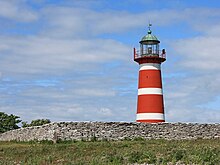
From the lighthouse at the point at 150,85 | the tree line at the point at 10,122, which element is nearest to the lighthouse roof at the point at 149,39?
the lighthouse at the point at 150,85

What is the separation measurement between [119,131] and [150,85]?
5.69 m

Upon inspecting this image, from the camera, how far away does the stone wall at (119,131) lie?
27.8m

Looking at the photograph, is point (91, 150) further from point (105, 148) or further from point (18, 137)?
point (18, 137)

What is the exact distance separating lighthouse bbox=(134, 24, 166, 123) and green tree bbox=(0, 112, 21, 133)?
19.2 m

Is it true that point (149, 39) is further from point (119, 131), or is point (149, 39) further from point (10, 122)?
point (10, 122)

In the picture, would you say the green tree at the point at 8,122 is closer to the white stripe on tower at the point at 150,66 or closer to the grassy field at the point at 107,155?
the white stripe on tower at the point at 150,66

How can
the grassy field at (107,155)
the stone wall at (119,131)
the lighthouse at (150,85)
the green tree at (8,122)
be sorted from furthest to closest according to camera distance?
1. the green tree at (8,122)
2. the lighthouse at (150,85)
3. the stone wall at (119,131)
4. the grassy field at (107,155)

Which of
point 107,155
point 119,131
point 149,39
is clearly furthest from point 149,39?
point 107,155

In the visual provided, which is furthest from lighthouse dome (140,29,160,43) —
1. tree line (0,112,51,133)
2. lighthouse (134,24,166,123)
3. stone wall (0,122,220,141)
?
tree line (0,112,51,133)

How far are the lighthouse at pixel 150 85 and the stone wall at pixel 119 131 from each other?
3.20 meters

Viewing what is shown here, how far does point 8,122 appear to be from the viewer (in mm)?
49469

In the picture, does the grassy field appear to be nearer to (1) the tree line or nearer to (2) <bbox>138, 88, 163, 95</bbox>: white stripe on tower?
(2) <bbox>138, 88, 163, 95</bbox>: white stripe on tower

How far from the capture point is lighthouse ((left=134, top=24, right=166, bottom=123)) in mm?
32688

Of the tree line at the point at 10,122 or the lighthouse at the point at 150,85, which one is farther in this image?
the tree line at the point at 10,122
